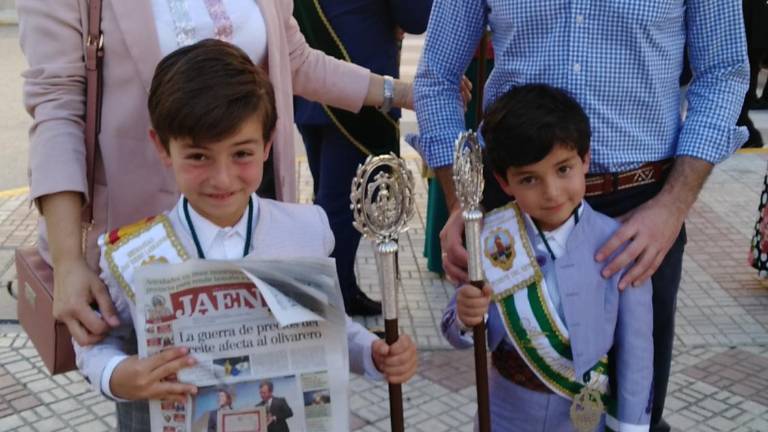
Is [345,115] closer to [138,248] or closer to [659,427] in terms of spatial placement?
[659,427]

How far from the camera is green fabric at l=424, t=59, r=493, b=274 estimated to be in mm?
4180

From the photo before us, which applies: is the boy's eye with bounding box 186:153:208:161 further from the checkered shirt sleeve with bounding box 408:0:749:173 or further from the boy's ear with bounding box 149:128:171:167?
the checkered shirt sleeve with bounding box 408:0:749:173

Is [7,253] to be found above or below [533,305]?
below

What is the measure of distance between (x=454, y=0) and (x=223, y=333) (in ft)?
3.91

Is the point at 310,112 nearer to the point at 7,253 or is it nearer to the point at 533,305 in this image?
the point at 533,305

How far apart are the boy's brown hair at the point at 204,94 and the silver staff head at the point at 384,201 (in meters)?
0.26

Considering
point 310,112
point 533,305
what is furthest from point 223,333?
point 310,112

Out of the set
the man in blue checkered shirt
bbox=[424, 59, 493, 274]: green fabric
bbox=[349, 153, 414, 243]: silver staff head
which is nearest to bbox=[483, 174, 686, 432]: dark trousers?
the man in blue checkered shirt

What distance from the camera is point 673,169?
229 cm

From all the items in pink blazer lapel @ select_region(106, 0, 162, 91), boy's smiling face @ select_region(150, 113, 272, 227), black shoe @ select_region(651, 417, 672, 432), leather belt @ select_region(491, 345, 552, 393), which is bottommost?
black shoe @ select_region(651, 417, 672, 432)

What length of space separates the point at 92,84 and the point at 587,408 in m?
1.41

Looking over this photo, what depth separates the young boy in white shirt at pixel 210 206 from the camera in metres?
1.73

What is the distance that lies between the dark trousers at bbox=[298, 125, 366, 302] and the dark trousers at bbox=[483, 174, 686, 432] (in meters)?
1.52

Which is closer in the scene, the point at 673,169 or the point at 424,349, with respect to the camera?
the point at 673,169
